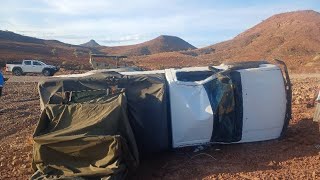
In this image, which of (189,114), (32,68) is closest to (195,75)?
(189,114)

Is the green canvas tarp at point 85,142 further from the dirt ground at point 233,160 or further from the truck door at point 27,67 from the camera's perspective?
the truck door at point 27,67

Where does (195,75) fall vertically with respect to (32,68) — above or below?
above

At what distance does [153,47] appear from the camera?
97.7m

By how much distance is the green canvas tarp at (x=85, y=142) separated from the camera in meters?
5.60

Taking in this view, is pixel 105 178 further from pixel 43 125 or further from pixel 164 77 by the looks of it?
pixel 164 77

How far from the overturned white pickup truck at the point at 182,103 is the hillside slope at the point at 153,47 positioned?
8047 cm

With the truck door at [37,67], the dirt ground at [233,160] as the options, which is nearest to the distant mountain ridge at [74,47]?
the truck door at [37,67]

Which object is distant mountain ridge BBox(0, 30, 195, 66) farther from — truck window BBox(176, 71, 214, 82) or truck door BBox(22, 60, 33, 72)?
truck window BBox(176, 71, 214, 82)

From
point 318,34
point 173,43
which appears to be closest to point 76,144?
point 318,34

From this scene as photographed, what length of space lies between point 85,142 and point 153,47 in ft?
304

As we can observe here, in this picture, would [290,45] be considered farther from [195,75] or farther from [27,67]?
[195,75]

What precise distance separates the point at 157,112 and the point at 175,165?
2.82 ft

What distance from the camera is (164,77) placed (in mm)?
7262

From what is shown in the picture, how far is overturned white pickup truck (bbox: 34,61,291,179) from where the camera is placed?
6324 mm
